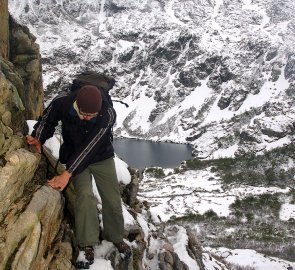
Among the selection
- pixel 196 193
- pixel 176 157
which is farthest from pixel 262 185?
pixel 176 157

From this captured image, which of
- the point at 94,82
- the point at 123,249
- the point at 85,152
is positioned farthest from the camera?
the point at 123,249

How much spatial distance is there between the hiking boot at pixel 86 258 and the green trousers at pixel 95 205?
0.18 metres

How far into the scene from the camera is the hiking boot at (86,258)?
896 centimetres

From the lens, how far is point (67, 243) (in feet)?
29.8

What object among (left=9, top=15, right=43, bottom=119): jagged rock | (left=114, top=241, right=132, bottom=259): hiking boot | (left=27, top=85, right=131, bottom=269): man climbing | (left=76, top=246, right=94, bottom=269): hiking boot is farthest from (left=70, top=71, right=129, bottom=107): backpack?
(left=9, top=15, right=43, bottom=119): jagged rock

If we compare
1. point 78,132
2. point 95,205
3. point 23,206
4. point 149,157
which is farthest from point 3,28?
point 149,157

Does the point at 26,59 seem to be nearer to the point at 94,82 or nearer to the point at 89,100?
the point at 94,82

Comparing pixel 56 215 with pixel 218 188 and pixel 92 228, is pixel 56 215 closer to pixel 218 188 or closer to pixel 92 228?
pixel 92 228

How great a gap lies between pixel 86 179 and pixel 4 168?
1.80 metres

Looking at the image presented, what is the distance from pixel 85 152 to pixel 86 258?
7.44 feet

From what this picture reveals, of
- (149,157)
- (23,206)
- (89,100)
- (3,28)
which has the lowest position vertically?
(149,157)

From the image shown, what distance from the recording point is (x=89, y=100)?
27.4 ft

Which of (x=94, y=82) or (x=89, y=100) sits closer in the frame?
(x=89, y=100)

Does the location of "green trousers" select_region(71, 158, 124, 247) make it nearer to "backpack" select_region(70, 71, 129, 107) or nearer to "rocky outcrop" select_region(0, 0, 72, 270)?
"rocky outcrop" select_region(0, 0, 72, 270)
